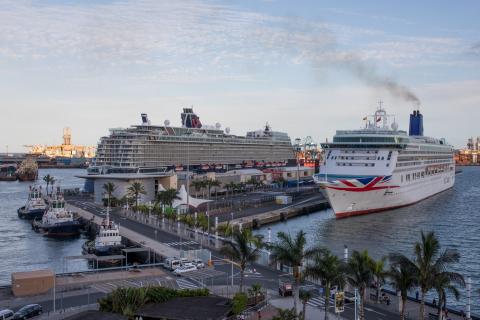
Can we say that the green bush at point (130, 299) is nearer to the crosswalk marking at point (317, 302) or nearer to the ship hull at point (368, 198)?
the crosswalk marking at point (317, 302)

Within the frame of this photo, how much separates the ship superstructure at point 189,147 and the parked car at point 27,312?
4259 cm

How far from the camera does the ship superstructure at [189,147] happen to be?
7838cm

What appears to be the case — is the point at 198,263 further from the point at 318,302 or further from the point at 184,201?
the point at 184,201

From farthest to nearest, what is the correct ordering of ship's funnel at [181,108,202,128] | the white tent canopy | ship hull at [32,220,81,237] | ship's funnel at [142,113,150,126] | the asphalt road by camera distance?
ship's funnel at [181,108,202,128]
ship's funnel at [142,113,150,126]
the white tent canopy
ship hull at [32,220,81,237]
the asphalt road

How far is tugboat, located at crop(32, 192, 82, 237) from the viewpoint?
5328 centimetres

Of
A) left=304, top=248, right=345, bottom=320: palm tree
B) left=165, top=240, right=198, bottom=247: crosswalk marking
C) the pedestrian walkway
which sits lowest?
the pedestrian walkway

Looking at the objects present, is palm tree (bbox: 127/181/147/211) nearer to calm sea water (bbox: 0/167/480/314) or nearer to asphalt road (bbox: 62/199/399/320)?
calm sea water (bbox: 0/167/480/314)

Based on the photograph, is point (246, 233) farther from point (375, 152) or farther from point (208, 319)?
point (375, 152)

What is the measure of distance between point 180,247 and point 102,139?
4524cm

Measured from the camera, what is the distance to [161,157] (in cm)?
8556

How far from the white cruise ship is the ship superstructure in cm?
1774

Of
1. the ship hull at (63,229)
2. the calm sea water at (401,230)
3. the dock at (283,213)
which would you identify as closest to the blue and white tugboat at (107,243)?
the ship hull at (63,229)

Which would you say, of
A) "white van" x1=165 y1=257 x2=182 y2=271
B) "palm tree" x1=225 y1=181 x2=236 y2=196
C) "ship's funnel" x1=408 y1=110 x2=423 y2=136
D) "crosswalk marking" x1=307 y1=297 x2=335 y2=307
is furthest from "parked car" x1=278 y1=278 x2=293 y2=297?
"ship's funnel" x1=408 y1=110 x2=423 y2=136

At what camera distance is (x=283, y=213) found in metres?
63.0
